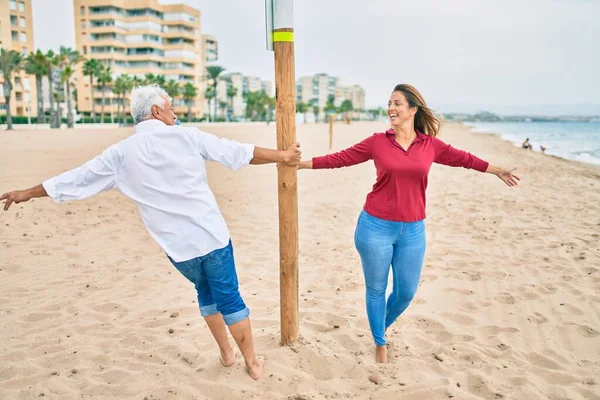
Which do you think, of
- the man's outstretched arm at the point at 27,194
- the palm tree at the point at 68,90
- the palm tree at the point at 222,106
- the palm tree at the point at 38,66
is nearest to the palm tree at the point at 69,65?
the palm tree at the point at 68,90

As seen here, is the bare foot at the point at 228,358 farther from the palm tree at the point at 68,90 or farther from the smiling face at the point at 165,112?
the palm tree at the point at 68,90

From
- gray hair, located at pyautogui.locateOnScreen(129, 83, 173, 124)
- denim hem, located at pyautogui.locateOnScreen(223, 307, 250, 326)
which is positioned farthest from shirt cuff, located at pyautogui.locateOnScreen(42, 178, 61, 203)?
denim hem, located at pyautogui.locateOnScreen(223, 307, 250, 326)

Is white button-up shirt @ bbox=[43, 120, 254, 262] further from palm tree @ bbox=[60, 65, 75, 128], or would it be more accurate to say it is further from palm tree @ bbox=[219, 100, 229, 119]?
palm tree @ bbox=[219, 100, 229, 119]

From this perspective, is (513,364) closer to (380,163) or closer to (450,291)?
(450,291)

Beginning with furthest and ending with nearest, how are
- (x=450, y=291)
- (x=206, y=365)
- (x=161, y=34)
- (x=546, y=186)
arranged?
(x=161, y=34), (x=546, y=186), (x=450, y=291), (x=206, y=365)

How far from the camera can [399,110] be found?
334 cm

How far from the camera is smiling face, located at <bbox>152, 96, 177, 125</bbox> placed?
2.87m

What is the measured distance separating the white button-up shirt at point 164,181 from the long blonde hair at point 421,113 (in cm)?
→ 135

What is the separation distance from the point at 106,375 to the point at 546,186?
40.4 ft

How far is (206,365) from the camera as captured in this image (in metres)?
3.54

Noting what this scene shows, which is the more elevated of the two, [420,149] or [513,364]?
[420,149]

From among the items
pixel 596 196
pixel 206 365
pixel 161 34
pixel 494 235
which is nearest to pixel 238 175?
pixel 494 235

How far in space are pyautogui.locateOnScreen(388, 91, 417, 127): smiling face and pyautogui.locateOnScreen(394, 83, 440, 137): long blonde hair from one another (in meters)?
0.03

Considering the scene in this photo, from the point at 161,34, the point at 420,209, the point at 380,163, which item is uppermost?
the point at 161,34
